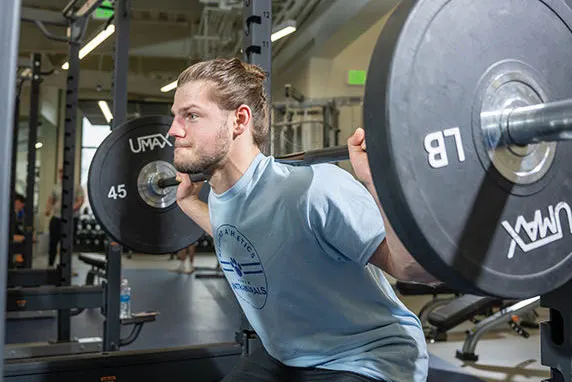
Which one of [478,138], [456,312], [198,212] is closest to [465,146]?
[478,138]

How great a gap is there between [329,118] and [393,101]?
6141 mm

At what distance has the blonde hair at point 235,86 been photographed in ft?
5.21

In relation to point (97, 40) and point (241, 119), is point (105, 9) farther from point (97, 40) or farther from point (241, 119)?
point (241, 119)

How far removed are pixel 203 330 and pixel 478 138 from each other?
14.6ft

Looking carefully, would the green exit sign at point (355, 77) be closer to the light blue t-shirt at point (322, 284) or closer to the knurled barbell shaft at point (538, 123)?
the light blue t-shirt at point (322, 284)

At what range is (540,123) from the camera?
0.78 m

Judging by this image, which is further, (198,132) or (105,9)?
(105,9)

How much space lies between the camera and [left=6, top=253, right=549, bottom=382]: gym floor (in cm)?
391

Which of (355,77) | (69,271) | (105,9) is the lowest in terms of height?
(69,271)

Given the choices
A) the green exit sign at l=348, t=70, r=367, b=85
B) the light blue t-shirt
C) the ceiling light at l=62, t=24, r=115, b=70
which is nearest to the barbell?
the light blue t-shirt

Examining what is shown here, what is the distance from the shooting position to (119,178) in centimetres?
250

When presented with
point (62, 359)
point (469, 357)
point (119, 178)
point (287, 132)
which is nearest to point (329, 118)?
point (287, 132)

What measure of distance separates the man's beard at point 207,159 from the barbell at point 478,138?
0.87 m

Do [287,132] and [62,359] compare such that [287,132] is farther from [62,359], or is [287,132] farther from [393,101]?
[393,101]
